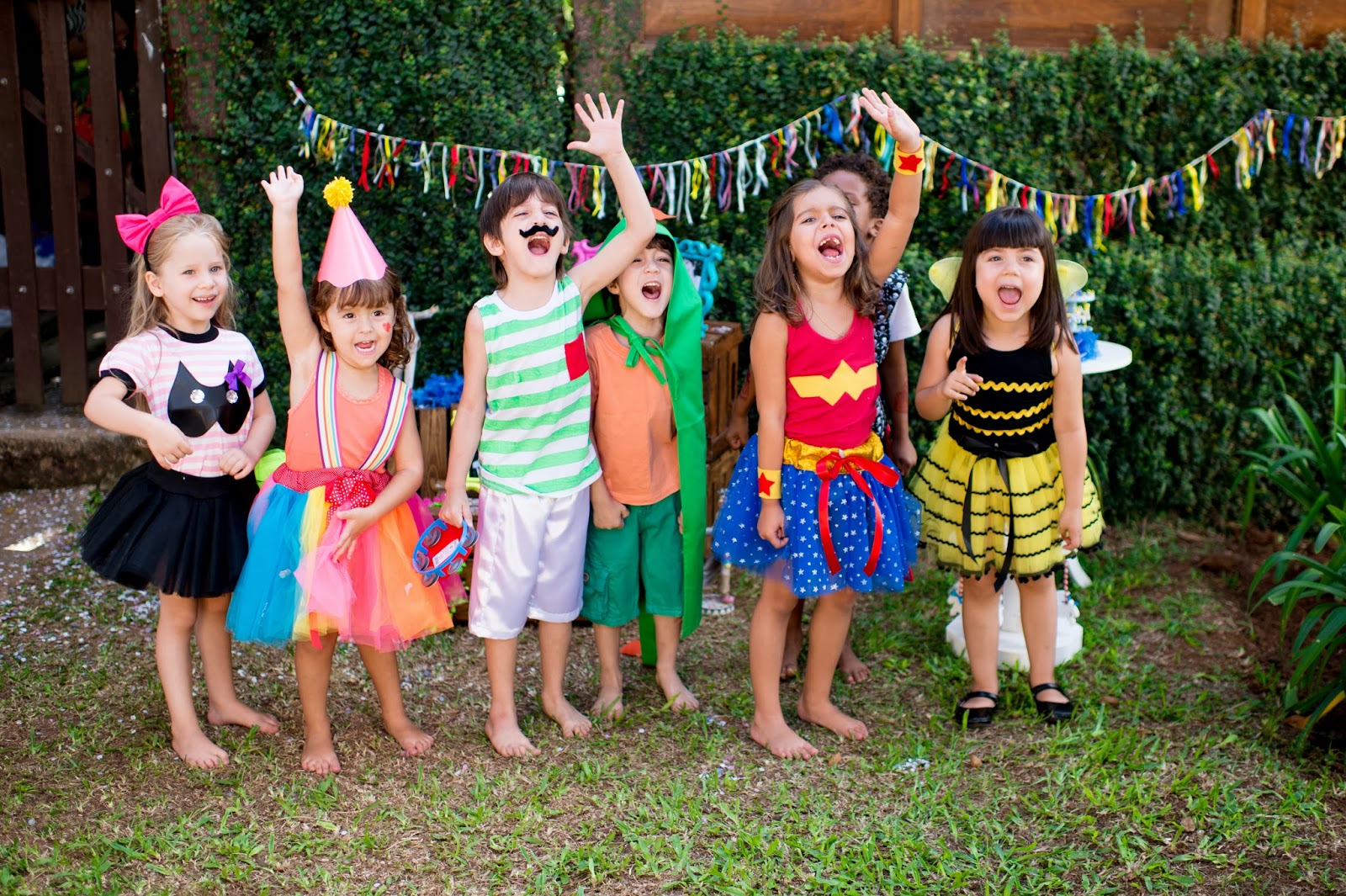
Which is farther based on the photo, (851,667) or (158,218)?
(851,667)

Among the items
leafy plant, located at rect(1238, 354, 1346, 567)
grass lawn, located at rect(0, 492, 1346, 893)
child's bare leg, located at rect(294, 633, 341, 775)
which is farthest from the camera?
leafy plant, located at rect(1238, 354, 1346, 567)

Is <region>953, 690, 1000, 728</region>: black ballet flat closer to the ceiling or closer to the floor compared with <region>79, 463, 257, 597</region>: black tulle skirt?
closer to the floor

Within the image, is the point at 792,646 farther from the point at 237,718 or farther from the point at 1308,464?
the point at 1308,464

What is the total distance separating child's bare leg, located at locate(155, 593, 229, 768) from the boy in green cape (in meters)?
1.10

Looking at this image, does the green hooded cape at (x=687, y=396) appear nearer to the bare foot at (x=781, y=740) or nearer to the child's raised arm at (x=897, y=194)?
the bare foot at (x=781, y=740)

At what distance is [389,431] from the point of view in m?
3.17

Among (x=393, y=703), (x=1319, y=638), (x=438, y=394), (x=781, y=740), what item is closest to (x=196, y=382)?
(x=393, y=703)

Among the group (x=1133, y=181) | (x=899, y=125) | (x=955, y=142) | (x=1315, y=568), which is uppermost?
(x=955, y=142)

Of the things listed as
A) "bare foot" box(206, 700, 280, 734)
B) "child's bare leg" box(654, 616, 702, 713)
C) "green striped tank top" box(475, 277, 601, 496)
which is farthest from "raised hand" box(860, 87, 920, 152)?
"bare foot" box(206, 700, 280, 734)

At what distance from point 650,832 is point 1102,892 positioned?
1.07 m

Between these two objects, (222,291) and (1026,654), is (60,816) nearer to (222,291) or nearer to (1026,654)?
(222,291)

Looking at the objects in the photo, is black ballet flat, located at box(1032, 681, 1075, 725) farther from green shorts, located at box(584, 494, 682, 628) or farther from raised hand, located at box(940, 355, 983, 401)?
green shorts, located at box(584, 494, 682, 628)

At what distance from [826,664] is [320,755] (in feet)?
4.75

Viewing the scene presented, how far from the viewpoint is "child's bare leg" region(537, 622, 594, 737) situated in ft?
11.4
